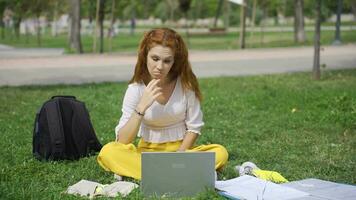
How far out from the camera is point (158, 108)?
441 centimetres

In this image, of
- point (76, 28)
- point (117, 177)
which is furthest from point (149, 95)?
point (76, 28)

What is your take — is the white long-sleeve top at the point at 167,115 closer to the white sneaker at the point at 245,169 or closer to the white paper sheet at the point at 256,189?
the white sneaker at the point at 245,169

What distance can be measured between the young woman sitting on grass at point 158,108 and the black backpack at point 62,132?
64 centimetres

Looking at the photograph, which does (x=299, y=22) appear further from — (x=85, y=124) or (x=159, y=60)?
(x=159, y=60)

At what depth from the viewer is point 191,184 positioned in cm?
390

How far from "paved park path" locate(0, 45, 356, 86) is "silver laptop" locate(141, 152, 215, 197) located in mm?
8199

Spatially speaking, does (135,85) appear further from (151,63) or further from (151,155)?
(151,155)

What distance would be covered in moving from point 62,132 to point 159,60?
134 cm

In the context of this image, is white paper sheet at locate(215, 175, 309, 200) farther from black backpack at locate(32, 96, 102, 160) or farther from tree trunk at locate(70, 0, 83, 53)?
tree trunk at locate(70, 0, 83, 53)

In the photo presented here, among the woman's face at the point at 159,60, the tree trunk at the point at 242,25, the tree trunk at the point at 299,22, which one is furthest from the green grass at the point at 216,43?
the woman's face at the point at 159,60

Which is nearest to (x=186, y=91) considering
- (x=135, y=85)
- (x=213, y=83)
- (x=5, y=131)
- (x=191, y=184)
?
(x=135, y=85)

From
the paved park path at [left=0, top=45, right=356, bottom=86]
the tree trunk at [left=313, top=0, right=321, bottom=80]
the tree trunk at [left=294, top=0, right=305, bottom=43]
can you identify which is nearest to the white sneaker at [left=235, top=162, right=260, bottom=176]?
the tree trunk at [left=313, top=0, right=321, bottom=80]

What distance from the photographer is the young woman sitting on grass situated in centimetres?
420

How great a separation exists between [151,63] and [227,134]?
8.15 ft
